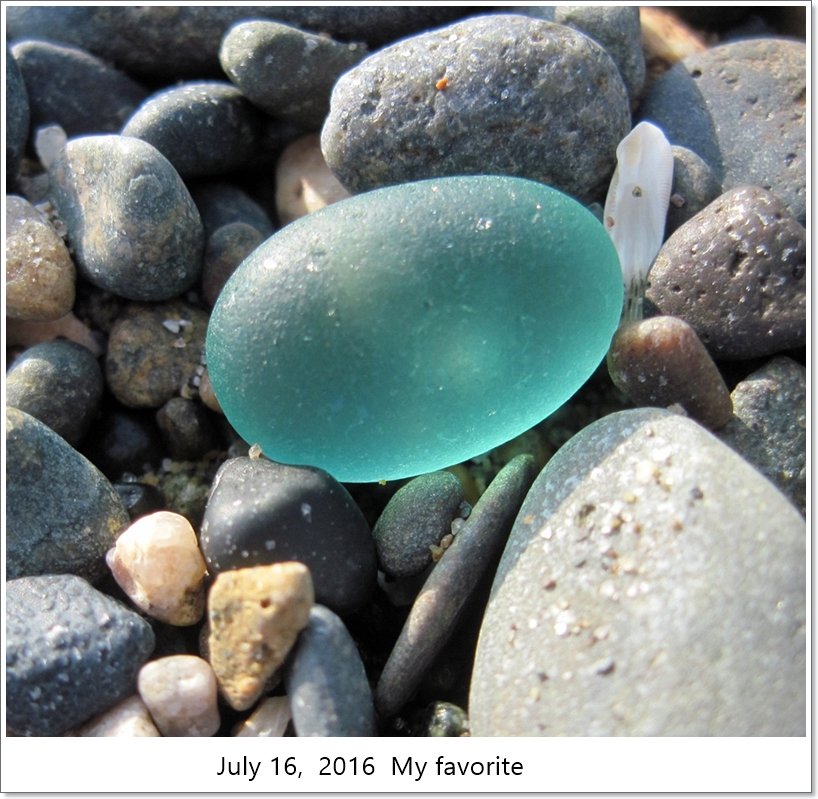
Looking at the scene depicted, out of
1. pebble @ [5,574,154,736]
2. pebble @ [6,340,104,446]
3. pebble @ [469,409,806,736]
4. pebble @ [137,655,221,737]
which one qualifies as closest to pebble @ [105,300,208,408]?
pebble @ [6,340,104,446]

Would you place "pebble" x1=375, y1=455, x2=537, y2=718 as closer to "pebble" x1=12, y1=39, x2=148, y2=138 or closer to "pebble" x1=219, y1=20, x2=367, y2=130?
"pebble" x1=219, y1=20, x2=367, y2=130

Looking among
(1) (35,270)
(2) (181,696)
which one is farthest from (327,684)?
(1) (35,270)

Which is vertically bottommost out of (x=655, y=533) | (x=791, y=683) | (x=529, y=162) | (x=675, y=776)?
(x=675, y=776)

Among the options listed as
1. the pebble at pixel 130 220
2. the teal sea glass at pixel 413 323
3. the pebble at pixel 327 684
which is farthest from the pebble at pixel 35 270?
the pebble at pixel 327 684

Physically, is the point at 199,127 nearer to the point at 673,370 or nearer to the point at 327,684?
the point at 673,370

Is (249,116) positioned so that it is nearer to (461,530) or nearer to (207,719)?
(461,530)

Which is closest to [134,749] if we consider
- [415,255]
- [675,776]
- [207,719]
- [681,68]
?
[207,719]
